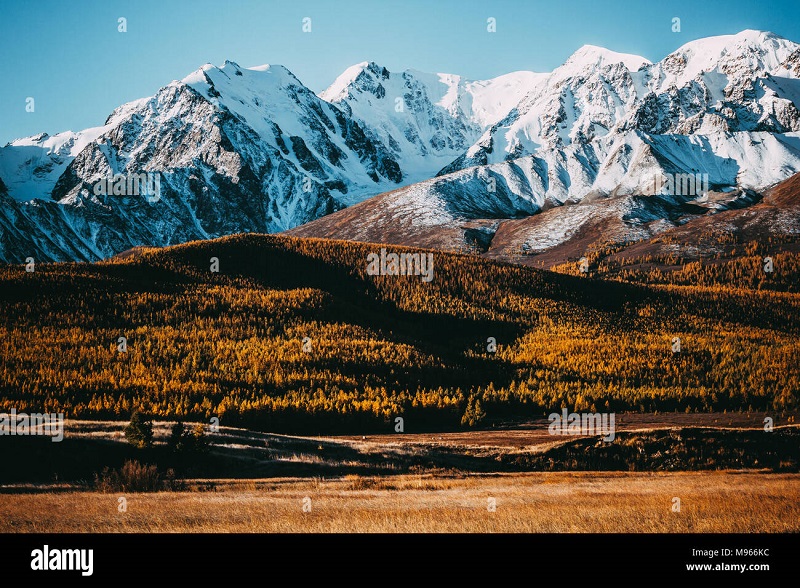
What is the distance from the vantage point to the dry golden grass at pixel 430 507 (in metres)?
25.4

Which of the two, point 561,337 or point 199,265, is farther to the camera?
point 199,265

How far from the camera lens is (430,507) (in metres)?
28.9

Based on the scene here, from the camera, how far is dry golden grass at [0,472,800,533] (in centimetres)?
2542

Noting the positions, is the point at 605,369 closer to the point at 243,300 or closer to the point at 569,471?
the point at 569,471

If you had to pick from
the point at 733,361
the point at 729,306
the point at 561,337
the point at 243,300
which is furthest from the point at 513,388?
the point at 729,306
